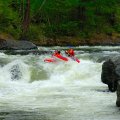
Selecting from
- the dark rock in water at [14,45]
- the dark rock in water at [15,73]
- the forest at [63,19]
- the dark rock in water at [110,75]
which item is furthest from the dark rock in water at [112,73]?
the forest at [63,19]

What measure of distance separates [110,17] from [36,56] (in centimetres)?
2693

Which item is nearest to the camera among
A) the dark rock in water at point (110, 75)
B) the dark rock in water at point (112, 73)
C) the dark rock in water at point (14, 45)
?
the dark rock in water at point (112, 73)

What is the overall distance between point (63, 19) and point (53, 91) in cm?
3046

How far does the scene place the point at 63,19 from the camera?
4725 cm

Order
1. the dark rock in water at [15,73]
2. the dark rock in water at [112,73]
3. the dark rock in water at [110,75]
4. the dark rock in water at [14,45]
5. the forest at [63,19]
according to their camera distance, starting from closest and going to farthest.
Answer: the dark rock in water at [112,73], the dark rock in water at [110,75], the dark rock in water at [15,73], the dark rock in water at [14,45], the forest at [63,19]

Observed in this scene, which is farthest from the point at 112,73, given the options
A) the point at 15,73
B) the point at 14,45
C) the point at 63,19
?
the point at 63,19

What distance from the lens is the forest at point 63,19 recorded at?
39188 millimetres

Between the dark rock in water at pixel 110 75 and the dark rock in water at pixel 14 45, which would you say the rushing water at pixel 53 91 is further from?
the dark rock in water at pixel 14 45

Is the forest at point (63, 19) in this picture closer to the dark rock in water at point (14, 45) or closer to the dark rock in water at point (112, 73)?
the dark rock in water at point (14, 45)

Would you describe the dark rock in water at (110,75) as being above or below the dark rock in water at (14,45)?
below

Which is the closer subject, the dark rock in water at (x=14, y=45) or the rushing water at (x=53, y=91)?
the rushing water at (x=53, y=91)

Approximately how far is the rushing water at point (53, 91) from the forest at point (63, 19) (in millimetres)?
14641

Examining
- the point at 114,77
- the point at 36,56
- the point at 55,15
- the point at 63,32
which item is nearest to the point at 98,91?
the point at 114,77

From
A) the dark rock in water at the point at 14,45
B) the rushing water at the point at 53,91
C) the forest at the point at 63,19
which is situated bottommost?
the rushing water at the point at 53,91
